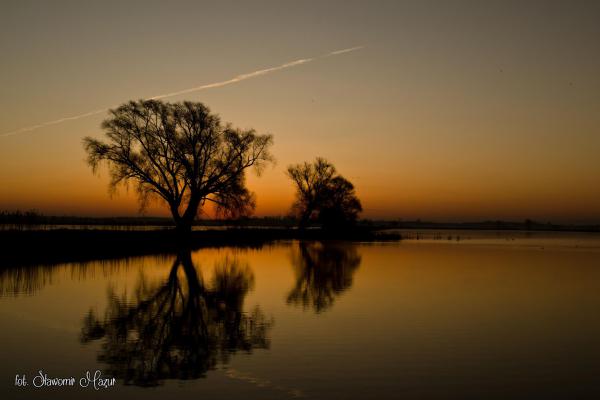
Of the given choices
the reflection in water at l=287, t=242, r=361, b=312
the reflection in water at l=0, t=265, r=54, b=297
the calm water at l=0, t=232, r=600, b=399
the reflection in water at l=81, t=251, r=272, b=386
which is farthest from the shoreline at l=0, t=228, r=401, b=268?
the reflection in water at l=287, t=242, r=361, b=312

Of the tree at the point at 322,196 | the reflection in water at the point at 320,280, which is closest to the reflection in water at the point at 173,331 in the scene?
the reflection in water at the point at 320,280

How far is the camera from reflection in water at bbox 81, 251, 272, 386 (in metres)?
9.33

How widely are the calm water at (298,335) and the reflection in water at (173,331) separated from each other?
0.05 meters

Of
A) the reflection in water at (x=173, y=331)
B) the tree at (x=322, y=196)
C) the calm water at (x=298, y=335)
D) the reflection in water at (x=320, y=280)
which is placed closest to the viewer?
the calm water at (x=298, y=335)

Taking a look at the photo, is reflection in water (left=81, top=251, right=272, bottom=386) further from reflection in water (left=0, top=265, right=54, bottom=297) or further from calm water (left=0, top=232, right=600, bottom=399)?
reflection in water (left=0, top=265, right=54, bottom=297)

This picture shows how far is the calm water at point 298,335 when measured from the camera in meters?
8.47

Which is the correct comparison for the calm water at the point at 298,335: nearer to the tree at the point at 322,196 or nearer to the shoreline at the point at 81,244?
the shoreline at the point at 81,244

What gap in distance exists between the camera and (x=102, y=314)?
13.9m

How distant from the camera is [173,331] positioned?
40.2 ft

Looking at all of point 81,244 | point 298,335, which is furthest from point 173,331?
point 81,244

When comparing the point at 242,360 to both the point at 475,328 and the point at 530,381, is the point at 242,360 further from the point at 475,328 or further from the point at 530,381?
the point at 475,328

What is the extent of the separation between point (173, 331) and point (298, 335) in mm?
2928

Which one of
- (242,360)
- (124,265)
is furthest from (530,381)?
(124,265)

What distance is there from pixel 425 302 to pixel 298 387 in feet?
32.4
